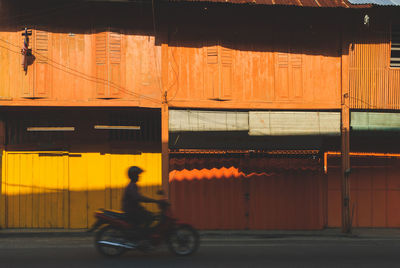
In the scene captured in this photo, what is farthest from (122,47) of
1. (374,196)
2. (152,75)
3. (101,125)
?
(374,196)

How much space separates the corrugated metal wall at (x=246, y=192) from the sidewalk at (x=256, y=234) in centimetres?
38

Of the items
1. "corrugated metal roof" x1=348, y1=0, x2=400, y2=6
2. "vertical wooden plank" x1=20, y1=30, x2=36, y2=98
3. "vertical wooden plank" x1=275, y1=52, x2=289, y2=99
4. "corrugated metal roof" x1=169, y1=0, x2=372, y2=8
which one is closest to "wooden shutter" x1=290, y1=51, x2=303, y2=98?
"vertical wooden plank" x1=275, y1=52, x2=289, y2=99

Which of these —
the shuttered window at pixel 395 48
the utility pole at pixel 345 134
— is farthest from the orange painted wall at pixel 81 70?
the shuttered window at pixel 395 48

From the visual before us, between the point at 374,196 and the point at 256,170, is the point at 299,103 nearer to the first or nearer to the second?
the point at 256,170

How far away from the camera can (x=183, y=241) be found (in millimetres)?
8578

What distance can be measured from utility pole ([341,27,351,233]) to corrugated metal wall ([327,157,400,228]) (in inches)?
30.5

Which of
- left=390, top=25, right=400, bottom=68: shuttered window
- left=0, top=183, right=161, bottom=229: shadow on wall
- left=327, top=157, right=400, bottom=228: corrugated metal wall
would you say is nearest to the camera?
left=0, top=183, right=161, bottom=229: shadow on wall

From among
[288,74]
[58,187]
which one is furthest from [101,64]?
[288,74]

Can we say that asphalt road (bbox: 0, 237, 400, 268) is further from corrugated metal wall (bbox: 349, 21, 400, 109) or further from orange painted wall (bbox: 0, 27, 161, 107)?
corrugated metal wall (bbox: 349, 21, 400, 109)

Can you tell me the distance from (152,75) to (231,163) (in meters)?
3.61

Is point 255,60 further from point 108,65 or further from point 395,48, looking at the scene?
point 395,48

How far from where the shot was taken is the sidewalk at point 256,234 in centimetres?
1298

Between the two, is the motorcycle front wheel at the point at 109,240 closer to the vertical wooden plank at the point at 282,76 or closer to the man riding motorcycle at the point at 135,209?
the man riding motorcycle at the point at 135,209

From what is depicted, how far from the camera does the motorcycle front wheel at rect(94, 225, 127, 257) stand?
835 cm
